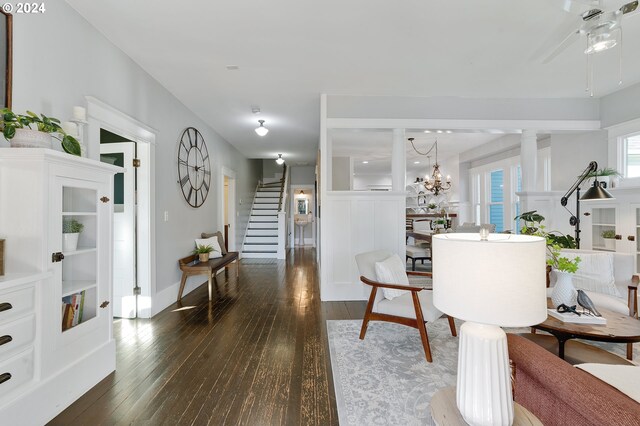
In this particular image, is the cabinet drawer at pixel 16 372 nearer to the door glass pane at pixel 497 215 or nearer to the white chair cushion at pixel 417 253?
the white chair cushion at pixel 417 253

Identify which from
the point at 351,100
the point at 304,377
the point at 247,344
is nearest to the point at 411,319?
the point at 304,377

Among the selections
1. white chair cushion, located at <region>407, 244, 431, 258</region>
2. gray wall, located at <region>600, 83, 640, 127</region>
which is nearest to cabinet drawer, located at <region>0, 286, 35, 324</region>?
white chair cushion, located at <region>407, 244, 431, 258</region>

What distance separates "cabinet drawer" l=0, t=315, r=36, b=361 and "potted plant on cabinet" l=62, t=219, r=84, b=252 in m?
0.48

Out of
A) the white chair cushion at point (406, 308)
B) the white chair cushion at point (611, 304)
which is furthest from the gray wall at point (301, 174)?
the white chair cushion at point (611, 304)

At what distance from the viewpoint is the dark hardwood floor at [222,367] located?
73.4 inches

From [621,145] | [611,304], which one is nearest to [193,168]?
[611,304]

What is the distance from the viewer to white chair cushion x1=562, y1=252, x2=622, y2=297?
10.3 feet

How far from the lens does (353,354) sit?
2.60 m

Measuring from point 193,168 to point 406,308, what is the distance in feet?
12.4

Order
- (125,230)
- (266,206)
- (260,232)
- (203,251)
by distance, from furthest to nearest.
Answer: (266,206) < (260,232) < (203,251) < (125,230)

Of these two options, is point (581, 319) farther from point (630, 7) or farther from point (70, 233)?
point (70, 233)

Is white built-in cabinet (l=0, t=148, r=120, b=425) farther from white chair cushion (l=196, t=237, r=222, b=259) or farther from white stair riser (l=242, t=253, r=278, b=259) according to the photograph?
white stair riser (l=242, t=253, r=278, b=259)

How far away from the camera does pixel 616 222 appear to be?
3838mm

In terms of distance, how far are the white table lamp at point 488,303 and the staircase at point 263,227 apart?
693cm
